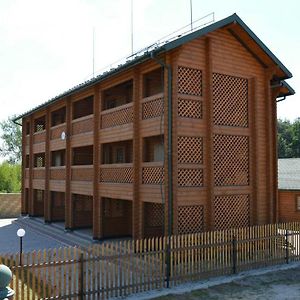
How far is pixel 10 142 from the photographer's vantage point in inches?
3484

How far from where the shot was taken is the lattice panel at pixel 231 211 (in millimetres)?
14867

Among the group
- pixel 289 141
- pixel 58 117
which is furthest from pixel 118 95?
pixel 289 141

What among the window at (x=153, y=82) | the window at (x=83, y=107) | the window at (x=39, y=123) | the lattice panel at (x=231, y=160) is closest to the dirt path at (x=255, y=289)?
the lattice panel at (x=231, y=160)

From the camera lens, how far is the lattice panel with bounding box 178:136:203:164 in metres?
13.9

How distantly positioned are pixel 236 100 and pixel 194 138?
9.26 feet

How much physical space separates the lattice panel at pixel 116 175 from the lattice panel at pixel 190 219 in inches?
113

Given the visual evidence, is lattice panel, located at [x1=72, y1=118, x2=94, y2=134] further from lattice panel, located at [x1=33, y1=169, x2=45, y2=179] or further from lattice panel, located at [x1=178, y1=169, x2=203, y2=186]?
lattice panel, located at [x1=178, y1=169, x2=203, y2=186]

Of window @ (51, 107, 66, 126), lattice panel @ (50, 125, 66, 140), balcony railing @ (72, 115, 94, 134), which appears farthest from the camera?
window @ (51, 107, 66, 126)

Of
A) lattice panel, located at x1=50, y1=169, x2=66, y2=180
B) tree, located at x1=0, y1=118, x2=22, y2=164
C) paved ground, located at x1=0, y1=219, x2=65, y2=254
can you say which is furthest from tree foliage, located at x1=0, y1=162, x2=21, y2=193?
tree, located at x1=0, y1=118, x2=22, y2=164

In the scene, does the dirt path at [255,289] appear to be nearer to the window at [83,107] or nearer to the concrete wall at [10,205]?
the window at [83,107]

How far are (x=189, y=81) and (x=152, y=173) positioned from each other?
3566 mm

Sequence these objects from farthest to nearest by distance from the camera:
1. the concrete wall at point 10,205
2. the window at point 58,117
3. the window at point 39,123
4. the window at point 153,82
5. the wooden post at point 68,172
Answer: the concrete wall at point 10,205, the window at point 39,123, the window at point 58,117, the wooden post at point 68,172, the window at point 153,82

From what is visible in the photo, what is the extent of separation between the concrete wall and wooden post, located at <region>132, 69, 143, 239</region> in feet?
67.7

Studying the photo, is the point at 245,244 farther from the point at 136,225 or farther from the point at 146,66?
the point at 146,66
